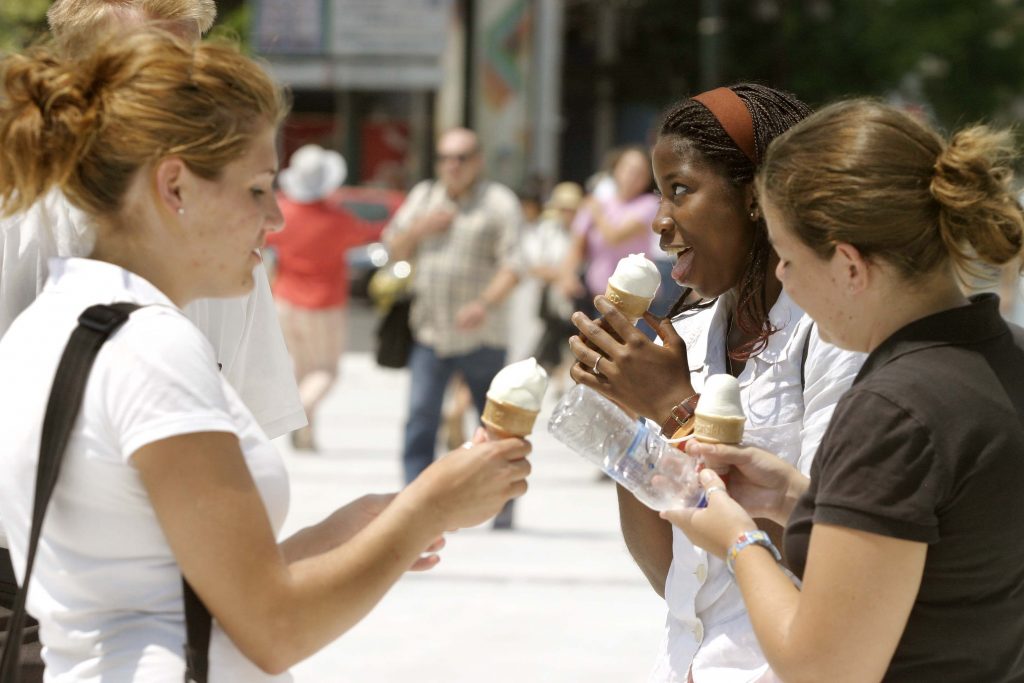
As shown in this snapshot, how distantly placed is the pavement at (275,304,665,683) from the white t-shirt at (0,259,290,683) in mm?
3583

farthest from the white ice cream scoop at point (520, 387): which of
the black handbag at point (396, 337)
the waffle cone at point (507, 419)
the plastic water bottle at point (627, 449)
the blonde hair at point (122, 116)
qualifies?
the black handbag at point (396, 337)

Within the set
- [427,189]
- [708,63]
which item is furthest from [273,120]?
[708,63]

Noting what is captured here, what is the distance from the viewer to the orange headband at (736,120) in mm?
2672

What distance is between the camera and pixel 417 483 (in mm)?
2086

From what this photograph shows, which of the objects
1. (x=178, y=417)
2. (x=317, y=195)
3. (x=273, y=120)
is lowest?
(x=317, y=195)

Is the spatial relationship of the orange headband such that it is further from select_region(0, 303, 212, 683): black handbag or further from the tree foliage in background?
the tree foliage in background

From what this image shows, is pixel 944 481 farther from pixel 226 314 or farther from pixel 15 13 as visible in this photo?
pixel 15 13

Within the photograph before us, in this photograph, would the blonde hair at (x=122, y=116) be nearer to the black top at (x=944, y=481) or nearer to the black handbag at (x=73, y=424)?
the black handbag at (x=73, y=424)

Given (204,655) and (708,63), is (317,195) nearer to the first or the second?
(204,655)

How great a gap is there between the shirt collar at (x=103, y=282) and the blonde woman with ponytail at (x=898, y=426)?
2.73 feet

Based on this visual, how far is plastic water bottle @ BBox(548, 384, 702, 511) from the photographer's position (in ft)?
7.67

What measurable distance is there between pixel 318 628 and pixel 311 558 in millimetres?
94

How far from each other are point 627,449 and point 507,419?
310mm

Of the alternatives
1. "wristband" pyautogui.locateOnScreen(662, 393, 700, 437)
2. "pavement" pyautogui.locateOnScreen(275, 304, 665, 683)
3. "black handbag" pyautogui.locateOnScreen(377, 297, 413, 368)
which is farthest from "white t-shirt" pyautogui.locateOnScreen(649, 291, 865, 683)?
"black handbag" pyautogui.locateOnScreen(377, 297, 413, 368)
